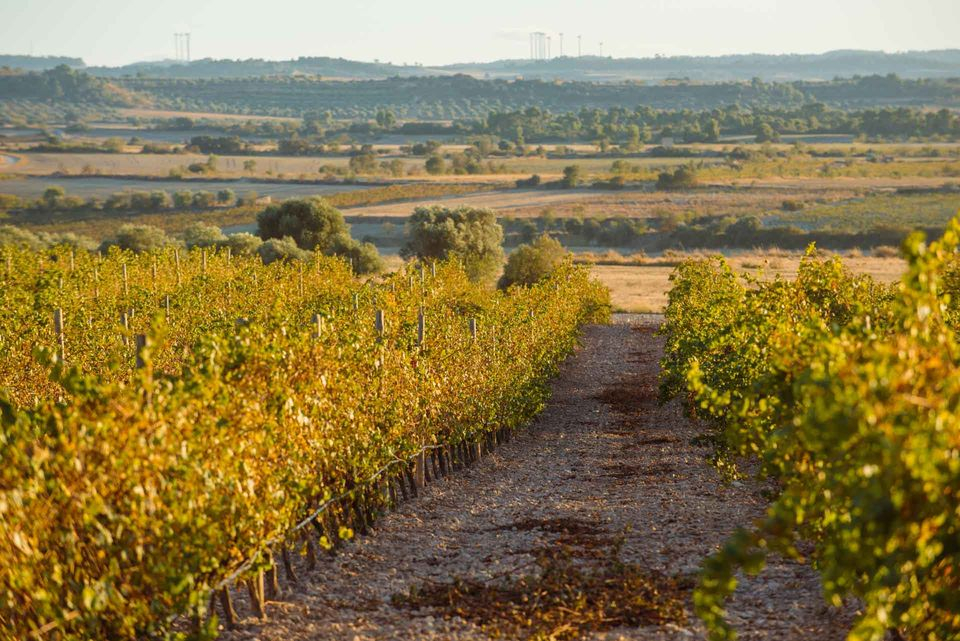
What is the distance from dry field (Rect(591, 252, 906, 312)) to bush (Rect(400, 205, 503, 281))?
186 inches

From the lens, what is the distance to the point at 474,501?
11930 mm

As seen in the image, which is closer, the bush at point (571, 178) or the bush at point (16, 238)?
the bush at point (16, 238)

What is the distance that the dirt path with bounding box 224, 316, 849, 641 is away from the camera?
7.22 meters

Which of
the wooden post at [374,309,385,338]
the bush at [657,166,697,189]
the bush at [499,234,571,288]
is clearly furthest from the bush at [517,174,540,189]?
the wooden post at [374,309,385,338]

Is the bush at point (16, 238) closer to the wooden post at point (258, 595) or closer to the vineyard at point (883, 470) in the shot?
the wooden post at point (258, 595)

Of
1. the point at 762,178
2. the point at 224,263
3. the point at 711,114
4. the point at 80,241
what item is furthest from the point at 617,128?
the point at 224,263

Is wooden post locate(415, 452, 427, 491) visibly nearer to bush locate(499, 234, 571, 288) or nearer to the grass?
bush locate(499, 234, 571, 288)

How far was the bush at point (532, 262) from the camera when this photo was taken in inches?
1596

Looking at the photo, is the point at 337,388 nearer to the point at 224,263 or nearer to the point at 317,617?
the point at 317,617

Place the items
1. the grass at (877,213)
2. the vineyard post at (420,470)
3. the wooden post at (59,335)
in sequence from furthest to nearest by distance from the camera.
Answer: the grass at (877,213) < the wooden post at (59,335) < the vineyard post at (420,470)

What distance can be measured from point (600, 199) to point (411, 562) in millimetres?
80108

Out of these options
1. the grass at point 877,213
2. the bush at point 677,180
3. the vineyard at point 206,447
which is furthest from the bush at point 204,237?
the bush at point 677,180

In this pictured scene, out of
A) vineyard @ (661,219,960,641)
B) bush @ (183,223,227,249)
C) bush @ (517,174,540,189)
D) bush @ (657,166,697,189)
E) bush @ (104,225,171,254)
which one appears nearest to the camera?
vineyard @ (661,219,960,641)

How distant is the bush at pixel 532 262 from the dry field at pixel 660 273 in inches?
109
